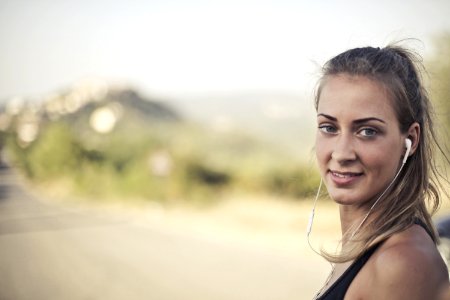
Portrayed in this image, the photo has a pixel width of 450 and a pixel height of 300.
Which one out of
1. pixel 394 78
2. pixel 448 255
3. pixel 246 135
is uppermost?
pixel 394 78

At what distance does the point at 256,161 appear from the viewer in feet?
68.1

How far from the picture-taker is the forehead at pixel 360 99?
133cm

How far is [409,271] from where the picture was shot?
1.08 metres

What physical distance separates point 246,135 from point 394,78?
146 feet

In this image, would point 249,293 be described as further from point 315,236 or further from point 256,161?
point 256,161

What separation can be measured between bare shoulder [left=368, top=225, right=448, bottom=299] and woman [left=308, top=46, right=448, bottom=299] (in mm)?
13

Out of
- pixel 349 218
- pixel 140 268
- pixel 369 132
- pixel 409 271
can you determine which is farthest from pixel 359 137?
pixel 140 268

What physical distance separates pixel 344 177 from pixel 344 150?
82mm

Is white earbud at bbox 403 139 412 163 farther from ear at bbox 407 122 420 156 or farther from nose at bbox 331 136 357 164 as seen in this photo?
nose at bbox 331 136 357 164

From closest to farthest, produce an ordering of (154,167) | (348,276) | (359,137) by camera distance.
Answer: (348,276) < (359,137) < (154,167)

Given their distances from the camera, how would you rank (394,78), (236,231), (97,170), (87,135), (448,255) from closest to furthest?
(394,78), (448,255), (236,231), (97,170), (87,135)

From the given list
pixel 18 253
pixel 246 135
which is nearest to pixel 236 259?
pixel 18 253

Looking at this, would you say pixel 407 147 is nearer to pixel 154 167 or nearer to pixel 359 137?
pixel 359 137

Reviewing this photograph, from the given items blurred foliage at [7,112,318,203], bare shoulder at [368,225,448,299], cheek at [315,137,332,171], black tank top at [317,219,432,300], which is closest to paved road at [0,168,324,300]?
blurred foliage at [7,112,318,203]
